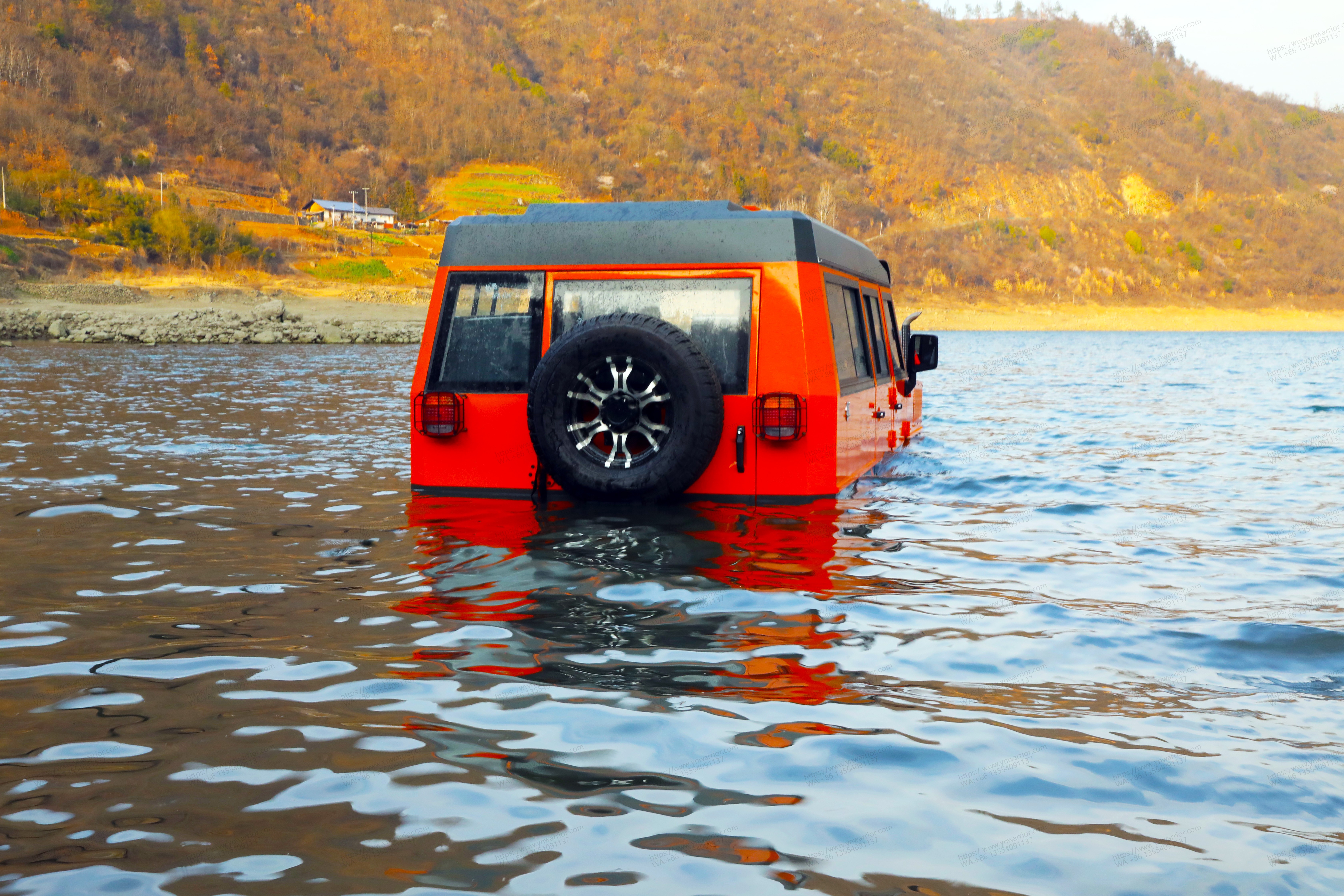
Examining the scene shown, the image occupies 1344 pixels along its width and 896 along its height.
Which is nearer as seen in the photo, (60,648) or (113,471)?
(60,648)

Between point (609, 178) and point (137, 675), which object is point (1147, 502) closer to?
point (137, 675)

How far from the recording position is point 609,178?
119 m

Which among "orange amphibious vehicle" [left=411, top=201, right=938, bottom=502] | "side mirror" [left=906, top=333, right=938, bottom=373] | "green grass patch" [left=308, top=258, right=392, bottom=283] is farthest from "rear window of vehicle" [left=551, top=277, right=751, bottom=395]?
"green grass patch" [left=308, top=258, right=392, bottom=283]

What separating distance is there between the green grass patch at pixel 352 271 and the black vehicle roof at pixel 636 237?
67.3m

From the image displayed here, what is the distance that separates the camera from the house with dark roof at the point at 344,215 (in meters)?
93.5

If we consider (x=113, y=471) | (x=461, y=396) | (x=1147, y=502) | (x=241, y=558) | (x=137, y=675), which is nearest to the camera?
(x=137, y=675)

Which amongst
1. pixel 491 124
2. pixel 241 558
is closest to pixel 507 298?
pixel 241 558

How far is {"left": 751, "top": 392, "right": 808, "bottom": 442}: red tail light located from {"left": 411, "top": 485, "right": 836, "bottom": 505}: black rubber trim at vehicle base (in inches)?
14.2

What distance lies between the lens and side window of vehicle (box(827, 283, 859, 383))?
762cm

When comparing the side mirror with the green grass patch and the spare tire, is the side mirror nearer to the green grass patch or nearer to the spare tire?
the spare tire

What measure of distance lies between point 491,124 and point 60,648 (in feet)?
409

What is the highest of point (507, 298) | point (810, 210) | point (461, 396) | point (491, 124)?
point (491, 124)

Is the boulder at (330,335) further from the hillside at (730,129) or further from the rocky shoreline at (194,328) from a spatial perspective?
the hillside at (730,129)

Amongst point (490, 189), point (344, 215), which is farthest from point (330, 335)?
point (490, 189)
